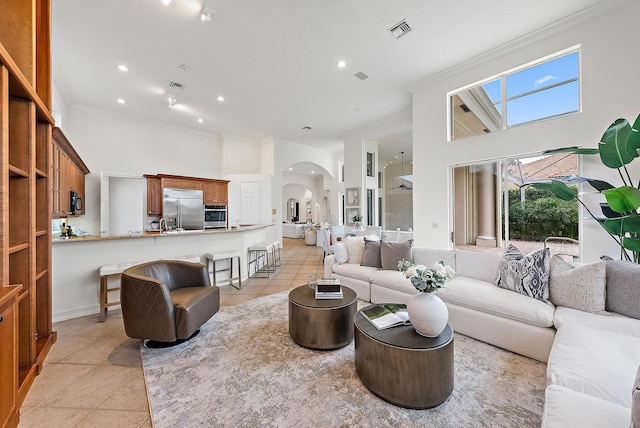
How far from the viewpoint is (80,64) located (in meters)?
3.91

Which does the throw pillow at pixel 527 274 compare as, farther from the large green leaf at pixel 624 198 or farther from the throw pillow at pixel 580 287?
the large green leaf at pixel 624 198

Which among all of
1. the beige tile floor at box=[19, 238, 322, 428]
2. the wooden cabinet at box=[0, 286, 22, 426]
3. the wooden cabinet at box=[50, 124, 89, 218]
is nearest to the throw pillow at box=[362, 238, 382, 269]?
the beige tile floor at box=[19, 238, 322, 428]

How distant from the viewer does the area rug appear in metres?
1.55

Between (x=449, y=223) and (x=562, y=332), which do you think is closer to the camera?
(x=562, y=332)

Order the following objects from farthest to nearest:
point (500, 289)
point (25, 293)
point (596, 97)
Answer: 1. point (596, 97)
2. point (500, 289)
3. point (25, 293)

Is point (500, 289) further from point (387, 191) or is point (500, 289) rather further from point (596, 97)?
point (387, 191)

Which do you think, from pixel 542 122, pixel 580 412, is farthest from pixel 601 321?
pixel 542 122

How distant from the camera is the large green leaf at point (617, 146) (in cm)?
234

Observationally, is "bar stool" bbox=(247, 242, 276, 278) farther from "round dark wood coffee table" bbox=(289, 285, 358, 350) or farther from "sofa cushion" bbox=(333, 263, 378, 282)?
"round dark wood coffee table" bbox=(289, 285, 358, 350)

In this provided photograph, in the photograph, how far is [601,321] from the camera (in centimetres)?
196

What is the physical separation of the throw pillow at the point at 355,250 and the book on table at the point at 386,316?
1.70 meters

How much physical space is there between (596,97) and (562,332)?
3107mm

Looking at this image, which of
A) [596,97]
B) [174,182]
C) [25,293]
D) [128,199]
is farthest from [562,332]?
[128,199]

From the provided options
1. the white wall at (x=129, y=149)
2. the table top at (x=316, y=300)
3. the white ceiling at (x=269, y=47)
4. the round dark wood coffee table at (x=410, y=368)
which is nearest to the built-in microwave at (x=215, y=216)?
the white wall at (x=129, y=149)
